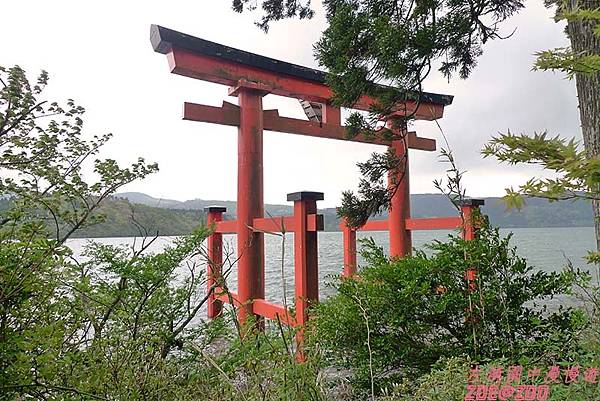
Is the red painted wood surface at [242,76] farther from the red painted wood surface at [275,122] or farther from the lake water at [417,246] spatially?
the lake water at [417,246]

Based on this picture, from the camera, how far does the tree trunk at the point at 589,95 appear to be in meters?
1.92

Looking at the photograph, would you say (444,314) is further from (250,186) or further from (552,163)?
(250,186)

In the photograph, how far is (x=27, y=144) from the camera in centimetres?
134

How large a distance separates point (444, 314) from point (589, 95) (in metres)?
1.27

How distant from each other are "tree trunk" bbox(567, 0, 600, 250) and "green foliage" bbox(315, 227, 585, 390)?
41cm

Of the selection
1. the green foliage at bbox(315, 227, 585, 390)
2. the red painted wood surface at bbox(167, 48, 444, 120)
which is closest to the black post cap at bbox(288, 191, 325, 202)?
the red painted wood surface at bbox(167, 48, 444, 120)

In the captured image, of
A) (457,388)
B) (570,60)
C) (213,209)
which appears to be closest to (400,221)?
(213,209)

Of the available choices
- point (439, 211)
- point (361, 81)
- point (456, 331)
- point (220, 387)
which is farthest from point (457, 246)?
point (439, 211)

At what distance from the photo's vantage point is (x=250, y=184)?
10.9 feet

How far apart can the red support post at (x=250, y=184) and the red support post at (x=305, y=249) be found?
1.45 feet

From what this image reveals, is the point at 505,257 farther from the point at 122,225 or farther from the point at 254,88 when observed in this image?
the point at 254,88

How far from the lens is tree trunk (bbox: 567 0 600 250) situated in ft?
6.31

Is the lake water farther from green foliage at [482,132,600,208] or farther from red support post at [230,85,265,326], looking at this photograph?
green foliage at [482,132,600,208]

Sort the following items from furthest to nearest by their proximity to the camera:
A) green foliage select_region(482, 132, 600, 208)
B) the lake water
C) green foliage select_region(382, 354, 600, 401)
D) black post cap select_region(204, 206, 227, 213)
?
1. black post cap select_region(204, 206, 227, 213)
2. the lake water
3. green foliage select_region(382, 354, 600, 401)
4. green foliage select_region(482, 132, 600, 208)
